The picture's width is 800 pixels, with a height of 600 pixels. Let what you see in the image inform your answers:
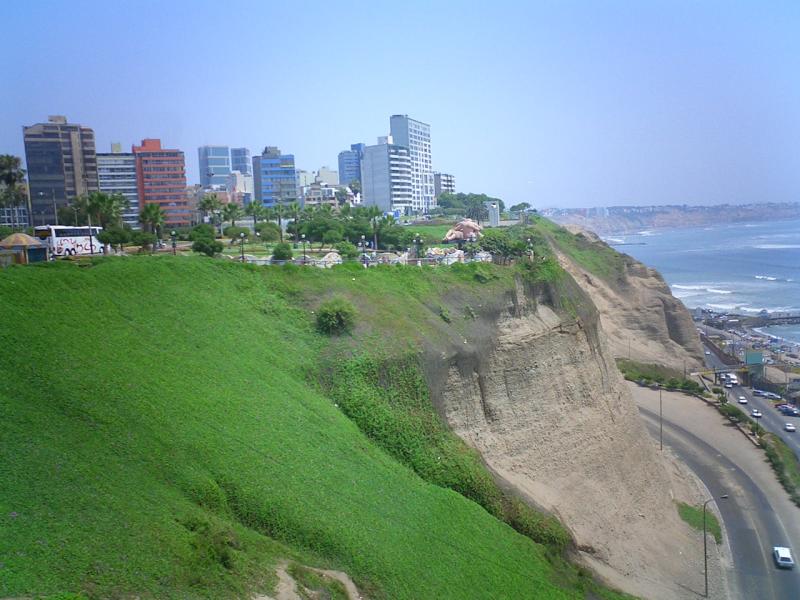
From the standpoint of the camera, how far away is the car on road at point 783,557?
114 feet

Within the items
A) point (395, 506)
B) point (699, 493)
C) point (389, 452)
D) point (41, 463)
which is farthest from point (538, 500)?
point (41, 463)

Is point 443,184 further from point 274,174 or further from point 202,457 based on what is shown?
point 202,457

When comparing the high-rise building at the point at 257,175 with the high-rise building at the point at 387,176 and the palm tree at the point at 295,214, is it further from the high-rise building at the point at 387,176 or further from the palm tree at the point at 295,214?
the palm tree at the point at 295,214

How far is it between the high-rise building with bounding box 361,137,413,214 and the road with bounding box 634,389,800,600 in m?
81.9

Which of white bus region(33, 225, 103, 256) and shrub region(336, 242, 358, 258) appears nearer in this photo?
white bus region(33, 225, 103, 256)

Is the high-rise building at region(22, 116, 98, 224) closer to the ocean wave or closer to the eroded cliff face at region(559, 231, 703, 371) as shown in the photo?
the eroded cliff face at region(559, 231, 703, 371)

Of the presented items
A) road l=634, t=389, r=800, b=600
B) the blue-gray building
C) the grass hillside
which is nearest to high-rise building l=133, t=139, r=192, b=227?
the blue-gray building

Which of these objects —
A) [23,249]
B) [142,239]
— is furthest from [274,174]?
[23,249]

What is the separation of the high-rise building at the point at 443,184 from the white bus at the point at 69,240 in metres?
123

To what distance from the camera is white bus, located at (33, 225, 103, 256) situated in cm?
4084

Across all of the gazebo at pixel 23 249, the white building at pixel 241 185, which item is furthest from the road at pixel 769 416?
the white building at pixel 241 185

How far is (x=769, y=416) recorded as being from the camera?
2367 inches

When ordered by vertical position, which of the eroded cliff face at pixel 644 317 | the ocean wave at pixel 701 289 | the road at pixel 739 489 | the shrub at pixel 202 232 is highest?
the shrub at pixel 202 232

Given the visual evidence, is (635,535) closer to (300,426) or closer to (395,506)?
(395,506)
